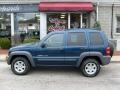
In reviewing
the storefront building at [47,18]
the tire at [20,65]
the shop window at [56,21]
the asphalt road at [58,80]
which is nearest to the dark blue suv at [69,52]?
the tire at [20,65]

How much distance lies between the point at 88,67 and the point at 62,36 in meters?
1.47

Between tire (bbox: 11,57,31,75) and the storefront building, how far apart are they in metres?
6.70

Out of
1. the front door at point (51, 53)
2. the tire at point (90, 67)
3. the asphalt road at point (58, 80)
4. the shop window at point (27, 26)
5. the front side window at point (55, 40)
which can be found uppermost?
the shop window at point (27, 26)

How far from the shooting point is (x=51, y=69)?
11508 millimetres

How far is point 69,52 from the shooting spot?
33.7ft

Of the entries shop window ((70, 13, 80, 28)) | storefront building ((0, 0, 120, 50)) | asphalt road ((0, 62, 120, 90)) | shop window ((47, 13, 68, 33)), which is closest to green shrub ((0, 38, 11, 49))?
storefront building ((0, 0, 120, 50))

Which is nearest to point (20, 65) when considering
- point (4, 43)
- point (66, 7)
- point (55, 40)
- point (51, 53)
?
point (51, 53)

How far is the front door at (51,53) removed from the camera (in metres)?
10.3

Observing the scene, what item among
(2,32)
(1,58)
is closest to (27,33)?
(2,32)

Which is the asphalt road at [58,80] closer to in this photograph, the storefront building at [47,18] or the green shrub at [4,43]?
the green shrub at [4,43]

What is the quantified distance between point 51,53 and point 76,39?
3.45 feet

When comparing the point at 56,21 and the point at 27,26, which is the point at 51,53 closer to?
the point at 56,21

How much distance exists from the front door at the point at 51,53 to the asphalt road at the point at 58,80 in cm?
52

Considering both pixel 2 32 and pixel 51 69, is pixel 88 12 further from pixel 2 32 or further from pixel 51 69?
pixel 51 69
